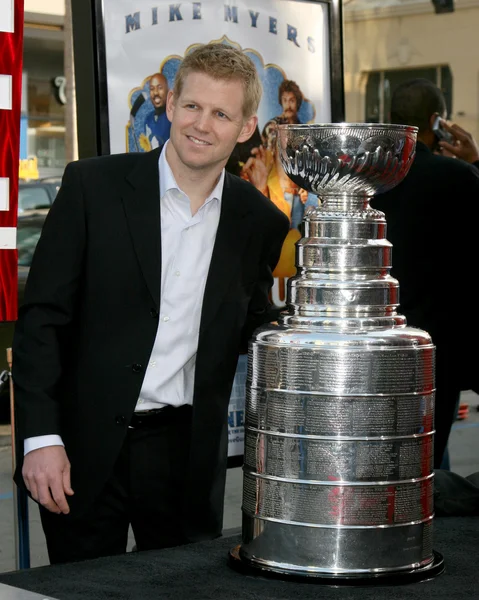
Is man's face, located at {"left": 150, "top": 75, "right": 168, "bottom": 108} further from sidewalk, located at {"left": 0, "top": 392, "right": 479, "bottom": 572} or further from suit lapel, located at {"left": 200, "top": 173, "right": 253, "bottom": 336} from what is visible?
sidewalk, located at {"left": 0, "top": 392, "right": 479, "bottom": 572}

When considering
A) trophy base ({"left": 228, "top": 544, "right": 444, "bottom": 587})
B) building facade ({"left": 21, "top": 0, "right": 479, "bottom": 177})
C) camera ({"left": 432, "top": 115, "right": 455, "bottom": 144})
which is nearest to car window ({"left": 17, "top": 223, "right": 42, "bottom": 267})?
camera ({"left": 432, "top": 115, "right": 455, "bottom": 144})

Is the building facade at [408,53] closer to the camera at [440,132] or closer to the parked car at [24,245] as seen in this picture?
the parked car at [24,245]

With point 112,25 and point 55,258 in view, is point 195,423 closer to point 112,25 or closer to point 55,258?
point 55,258

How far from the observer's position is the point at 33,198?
7.66 metres

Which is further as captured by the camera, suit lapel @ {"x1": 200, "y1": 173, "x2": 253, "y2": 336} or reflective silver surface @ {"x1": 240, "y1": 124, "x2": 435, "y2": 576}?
suit lapel @ {"x1": 200, "y1": 173, "x2": 253, "y2": 336}

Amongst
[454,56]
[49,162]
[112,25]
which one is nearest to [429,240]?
[112,25]

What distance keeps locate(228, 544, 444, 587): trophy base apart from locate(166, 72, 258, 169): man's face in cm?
91

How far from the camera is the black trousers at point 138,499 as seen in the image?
2.39 meters

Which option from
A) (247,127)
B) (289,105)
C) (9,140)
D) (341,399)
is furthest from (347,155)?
(289,105)

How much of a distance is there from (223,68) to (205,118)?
0.34 feet

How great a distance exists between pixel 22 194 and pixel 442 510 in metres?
6.20

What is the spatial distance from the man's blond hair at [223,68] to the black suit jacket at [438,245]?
1602 mm

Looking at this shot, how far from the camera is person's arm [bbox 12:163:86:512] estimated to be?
2227 millimetres

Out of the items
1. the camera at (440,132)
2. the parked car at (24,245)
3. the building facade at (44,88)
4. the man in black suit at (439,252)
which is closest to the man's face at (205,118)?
the man in black suit at (439,252)
